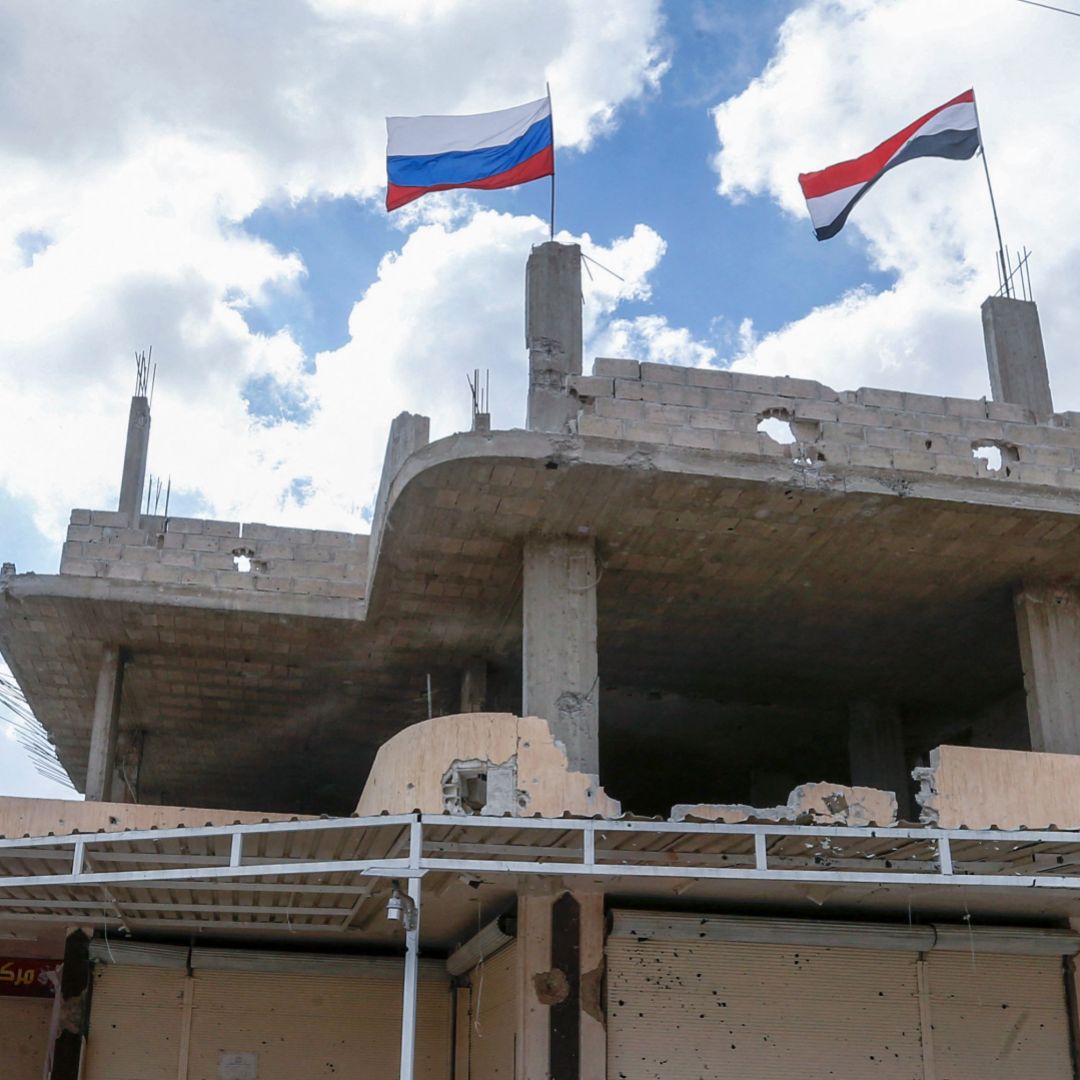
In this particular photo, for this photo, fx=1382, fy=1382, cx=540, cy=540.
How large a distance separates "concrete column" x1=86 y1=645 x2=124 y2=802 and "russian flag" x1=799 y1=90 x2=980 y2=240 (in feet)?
32.7

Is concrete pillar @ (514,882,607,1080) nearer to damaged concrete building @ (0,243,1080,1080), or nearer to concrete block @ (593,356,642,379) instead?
damaged concrete building @ (0,243,1080,1080)

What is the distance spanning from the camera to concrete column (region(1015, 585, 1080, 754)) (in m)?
14.8

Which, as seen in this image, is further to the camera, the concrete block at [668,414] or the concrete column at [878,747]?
the concrete column at [878,747]

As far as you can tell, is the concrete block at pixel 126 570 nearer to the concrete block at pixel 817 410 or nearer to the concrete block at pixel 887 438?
the concrete block at pixel 817 410

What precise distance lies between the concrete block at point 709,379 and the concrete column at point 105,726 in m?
8.13

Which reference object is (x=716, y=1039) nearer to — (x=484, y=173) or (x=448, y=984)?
(x=448, y=984)

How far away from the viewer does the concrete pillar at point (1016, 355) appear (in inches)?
615

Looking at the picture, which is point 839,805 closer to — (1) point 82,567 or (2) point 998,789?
(2) point 998,789

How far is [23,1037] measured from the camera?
1808 centimetres

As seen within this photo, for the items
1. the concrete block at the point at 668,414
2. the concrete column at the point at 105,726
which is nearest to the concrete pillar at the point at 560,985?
the concrete block at the point at 668,414

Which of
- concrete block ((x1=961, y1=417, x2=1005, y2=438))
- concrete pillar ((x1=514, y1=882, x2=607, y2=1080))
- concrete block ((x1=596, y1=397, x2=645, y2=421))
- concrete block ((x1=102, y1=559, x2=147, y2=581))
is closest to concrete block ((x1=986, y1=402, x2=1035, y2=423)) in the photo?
concrete block ((x1=961, y1=417, x2=1005, y2=438))

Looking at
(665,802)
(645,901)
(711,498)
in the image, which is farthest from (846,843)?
(665,802)

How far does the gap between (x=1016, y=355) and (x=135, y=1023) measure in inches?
491

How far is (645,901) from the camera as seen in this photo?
13.3 meters
